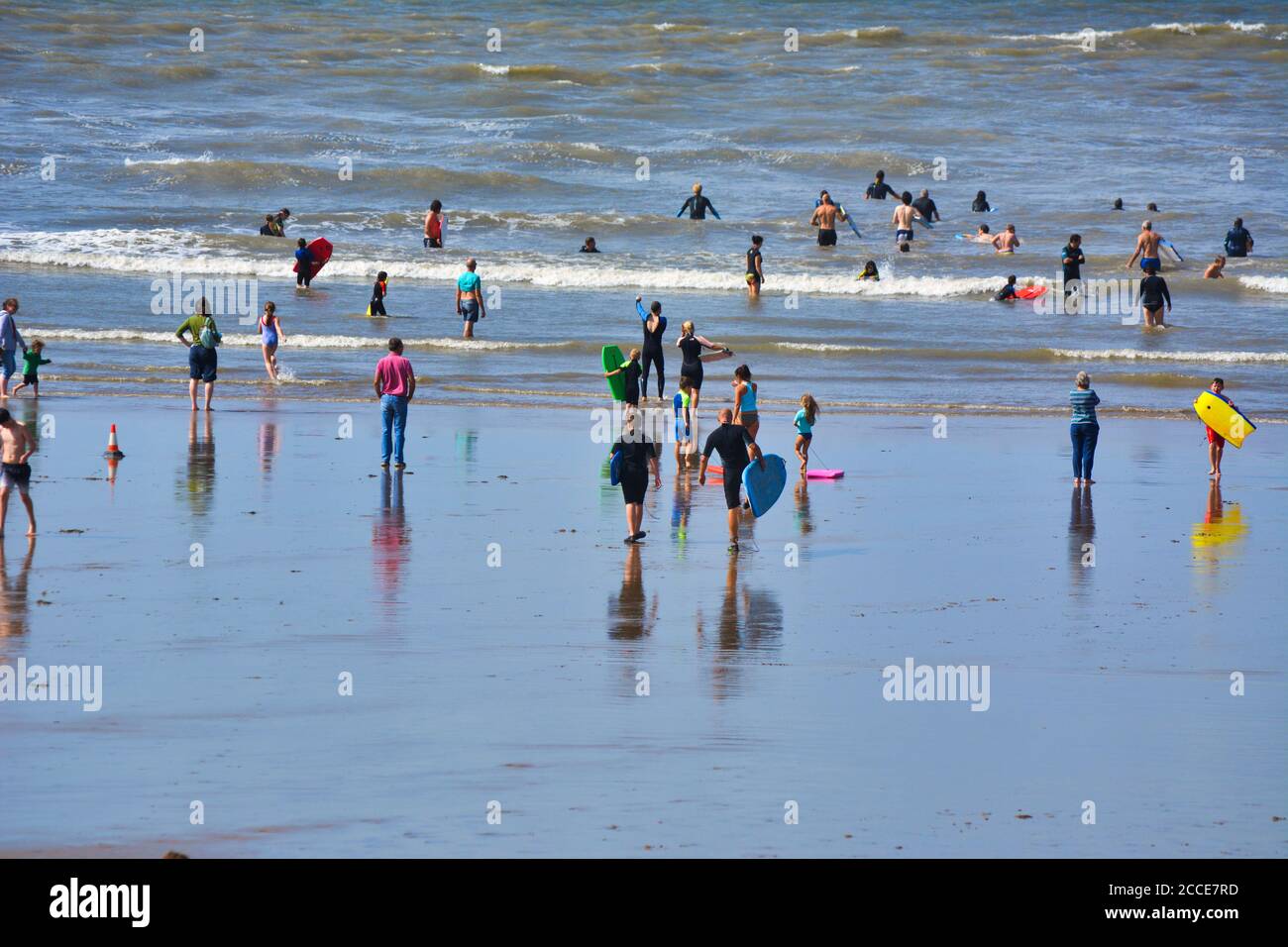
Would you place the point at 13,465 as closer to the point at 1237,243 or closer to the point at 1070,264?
the point at 1070,264

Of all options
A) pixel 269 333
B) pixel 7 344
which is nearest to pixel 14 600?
pixel 7 344

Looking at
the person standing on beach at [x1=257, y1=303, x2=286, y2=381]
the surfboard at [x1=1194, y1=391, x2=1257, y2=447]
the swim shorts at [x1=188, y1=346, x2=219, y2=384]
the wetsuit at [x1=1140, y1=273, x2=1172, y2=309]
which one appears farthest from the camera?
the wetsuit at [x1=1140, y1=273, x2=1172, y2=309]

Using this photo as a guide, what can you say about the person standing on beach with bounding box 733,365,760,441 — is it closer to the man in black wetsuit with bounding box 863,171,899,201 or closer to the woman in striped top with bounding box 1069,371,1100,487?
the woman in striped top with bounding box 1069,371,1100,487

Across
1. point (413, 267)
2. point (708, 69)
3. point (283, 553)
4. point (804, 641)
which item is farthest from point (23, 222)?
point (804, 641)

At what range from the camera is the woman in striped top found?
682 inches

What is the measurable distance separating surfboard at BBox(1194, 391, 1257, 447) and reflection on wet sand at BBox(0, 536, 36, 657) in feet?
40.7

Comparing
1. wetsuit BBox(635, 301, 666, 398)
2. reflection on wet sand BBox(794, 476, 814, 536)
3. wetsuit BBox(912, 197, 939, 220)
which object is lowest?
reflection on wet sand BBox(794, 476, 814, 536)

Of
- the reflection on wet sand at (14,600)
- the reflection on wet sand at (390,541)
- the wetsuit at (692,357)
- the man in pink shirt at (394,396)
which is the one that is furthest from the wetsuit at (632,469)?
the wetsuit at (692,357)

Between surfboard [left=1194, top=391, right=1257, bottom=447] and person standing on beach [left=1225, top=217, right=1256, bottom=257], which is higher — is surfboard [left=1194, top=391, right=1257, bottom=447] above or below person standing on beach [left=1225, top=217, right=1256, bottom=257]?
below

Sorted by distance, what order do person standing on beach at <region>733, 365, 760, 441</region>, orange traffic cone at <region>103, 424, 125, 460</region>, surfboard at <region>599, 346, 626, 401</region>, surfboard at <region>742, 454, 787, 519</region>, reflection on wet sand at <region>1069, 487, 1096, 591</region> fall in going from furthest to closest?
surfboard at <region>599, 346, 626, 401</region>, orange traffic cone at <region>103, 424, 125, 460</region>, person standing on beach at <region>733, 365, 760, 441</region>, surfboard at <region>742, 454, 787, 519</region>, reflection on wet sand at <region>1069, 487, 1096, 591</region>

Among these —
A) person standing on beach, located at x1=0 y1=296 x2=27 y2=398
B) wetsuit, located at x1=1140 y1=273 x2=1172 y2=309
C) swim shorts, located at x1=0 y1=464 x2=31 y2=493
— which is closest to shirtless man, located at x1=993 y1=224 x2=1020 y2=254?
wetsuit, located at x1=1140 y1=273 x2=1172 y2=309

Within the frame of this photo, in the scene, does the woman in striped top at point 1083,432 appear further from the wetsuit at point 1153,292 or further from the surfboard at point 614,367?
the wetsuit at point 1153,292

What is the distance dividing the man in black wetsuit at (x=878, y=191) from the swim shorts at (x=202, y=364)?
25.3 metres
